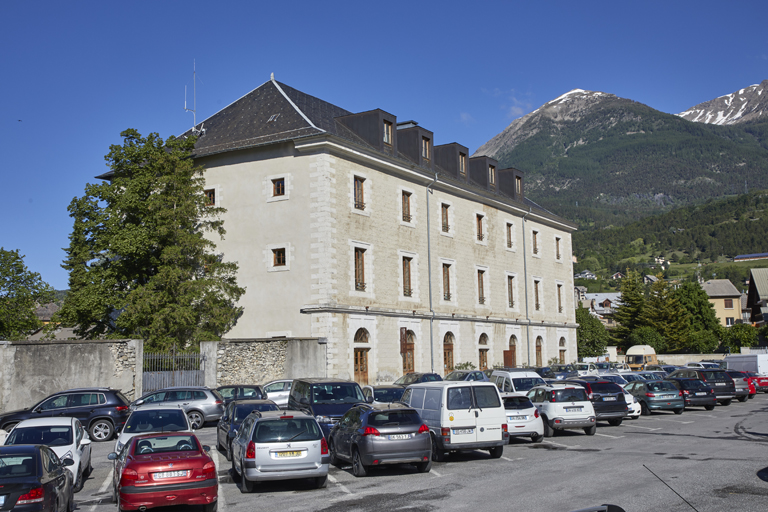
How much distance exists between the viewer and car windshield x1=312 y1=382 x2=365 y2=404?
778 inches

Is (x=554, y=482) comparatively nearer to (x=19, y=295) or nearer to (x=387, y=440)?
(x=387, y=440)

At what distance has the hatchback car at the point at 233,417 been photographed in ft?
57.9

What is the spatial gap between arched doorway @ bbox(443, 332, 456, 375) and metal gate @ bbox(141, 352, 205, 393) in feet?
51.6

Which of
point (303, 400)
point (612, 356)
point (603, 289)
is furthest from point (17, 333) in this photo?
point (603, 289)

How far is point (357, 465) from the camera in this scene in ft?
49.3

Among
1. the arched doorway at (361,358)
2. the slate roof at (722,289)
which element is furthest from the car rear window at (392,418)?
the slate roof at (722,289)

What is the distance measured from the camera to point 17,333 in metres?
45.7

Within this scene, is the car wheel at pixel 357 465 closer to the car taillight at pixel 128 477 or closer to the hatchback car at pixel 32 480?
the car taillight at pixel 128 477

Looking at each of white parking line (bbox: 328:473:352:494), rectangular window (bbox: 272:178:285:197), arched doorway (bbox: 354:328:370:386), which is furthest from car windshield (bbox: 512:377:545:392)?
rectangular window (bbox: 272:178:285:197)

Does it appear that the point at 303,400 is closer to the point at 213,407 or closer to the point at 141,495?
the point at 213,407

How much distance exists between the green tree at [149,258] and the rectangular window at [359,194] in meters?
6.83

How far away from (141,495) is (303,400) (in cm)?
917

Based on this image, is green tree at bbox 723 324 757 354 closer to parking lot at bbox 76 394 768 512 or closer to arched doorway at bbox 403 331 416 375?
arched doorway at bbox 403 331 416 375

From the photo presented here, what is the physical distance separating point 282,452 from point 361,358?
22.5 metres
